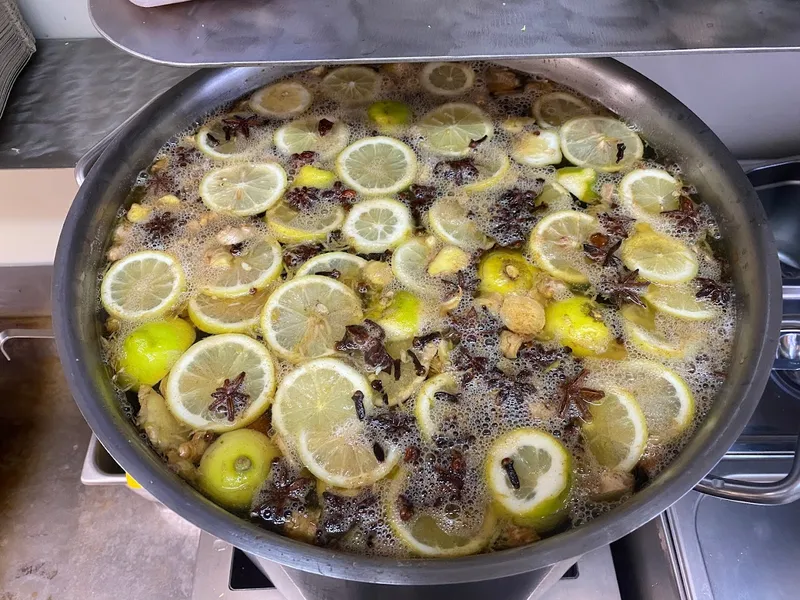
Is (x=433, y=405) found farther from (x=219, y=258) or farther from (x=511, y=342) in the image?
(x=219, y=258)

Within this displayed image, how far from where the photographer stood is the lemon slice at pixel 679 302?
73.1 inches

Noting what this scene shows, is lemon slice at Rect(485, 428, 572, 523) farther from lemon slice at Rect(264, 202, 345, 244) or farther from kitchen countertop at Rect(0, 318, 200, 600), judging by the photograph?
kitchen countertop at Rect(0, 318, 200, 600)

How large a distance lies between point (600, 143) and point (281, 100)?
1174 mm

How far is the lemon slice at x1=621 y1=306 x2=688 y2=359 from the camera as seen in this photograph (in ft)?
5.94

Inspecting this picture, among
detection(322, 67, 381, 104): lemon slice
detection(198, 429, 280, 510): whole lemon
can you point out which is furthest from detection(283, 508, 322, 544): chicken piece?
detection(322, 67, 381, 104): lemon slice

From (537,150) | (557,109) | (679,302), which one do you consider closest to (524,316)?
(679,302)

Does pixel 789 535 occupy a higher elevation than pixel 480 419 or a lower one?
lower

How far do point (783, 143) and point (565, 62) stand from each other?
1363 millimetres

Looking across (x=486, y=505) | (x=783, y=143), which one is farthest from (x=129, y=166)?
(x=783, y=143)

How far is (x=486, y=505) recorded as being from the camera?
5.16 ft

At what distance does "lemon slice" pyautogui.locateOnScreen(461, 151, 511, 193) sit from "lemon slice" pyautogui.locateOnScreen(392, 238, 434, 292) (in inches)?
11.7

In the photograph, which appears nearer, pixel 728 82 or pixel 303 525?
pixel 303 525

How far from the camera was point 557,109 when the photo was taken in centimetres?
234

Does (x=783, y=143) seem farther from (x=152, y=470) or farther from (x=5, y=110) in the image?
(x=5, y=110)
